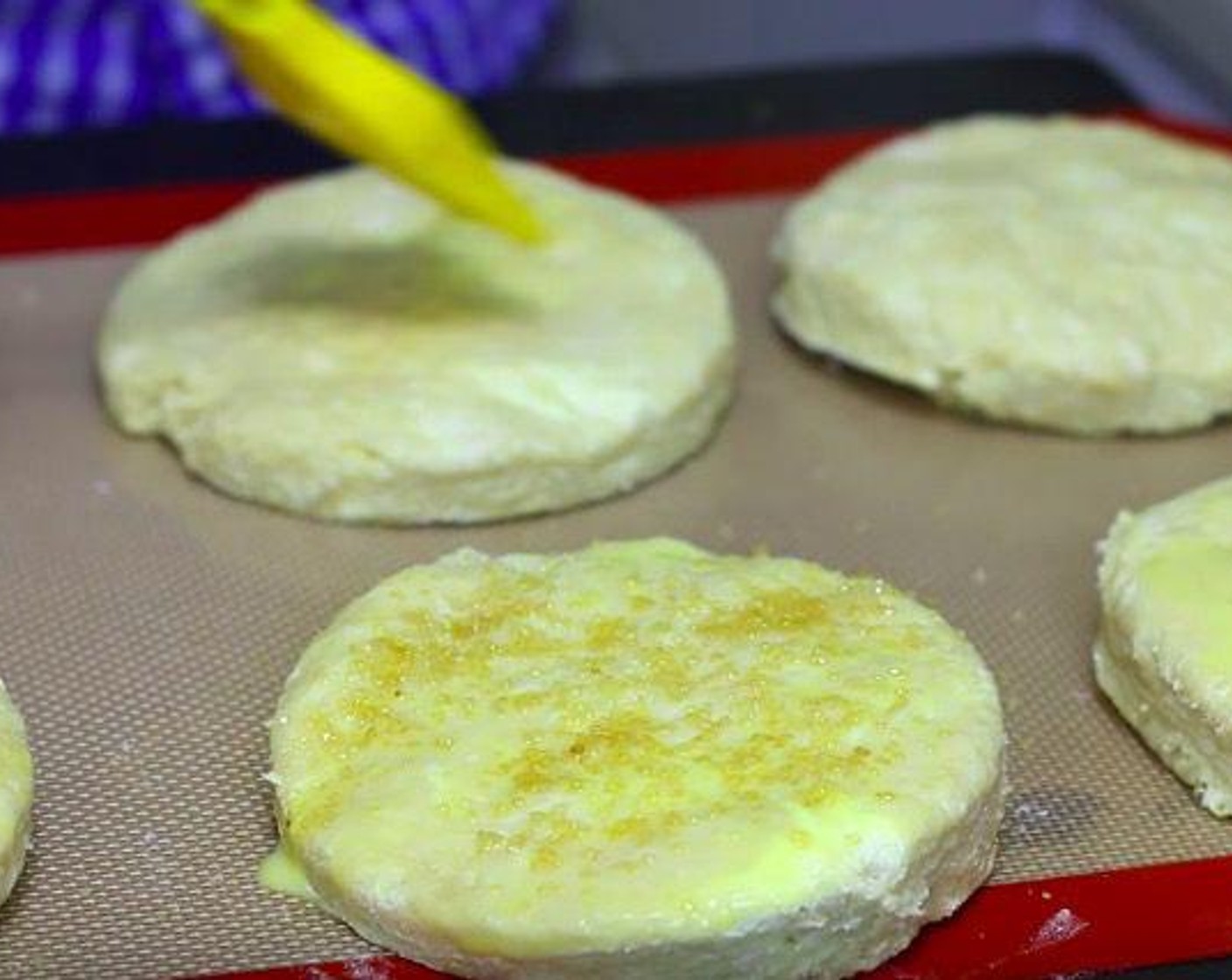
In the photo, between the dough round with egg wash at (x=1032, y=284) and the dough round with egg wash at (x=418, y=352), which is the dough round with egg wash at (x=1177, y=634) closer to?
the dough round with egg wash at (x=1032, y=284)

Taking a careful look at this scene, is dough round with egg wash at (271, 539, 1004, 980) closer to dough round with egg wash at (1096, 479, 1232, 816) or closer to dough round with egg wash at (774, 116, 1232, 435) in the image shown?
dough round with egg wash at (1096, 479, 1232, 816)

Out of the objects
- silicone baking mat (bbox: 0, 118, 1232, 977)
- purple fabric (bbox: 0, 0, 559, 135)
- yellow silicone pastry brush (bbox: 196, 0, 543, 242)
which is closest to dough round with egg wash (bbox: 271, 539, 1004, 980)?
silicone baking mat (bbox: 0, 118, 1232, 977)

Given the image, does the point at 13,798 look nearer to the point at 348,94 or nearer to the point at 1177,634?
the point at 348,94

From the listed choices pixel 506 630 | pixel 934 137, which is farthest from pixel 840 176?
pixel 506 630

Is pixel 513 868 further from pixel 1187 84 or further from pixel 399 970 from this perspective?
pixel 1187 84

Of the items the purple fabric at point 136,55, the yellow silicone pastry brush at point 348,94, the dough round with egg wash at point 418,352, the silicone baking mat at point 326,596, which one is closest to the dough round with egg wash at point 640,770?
the silicone baking mat at point 326,596
